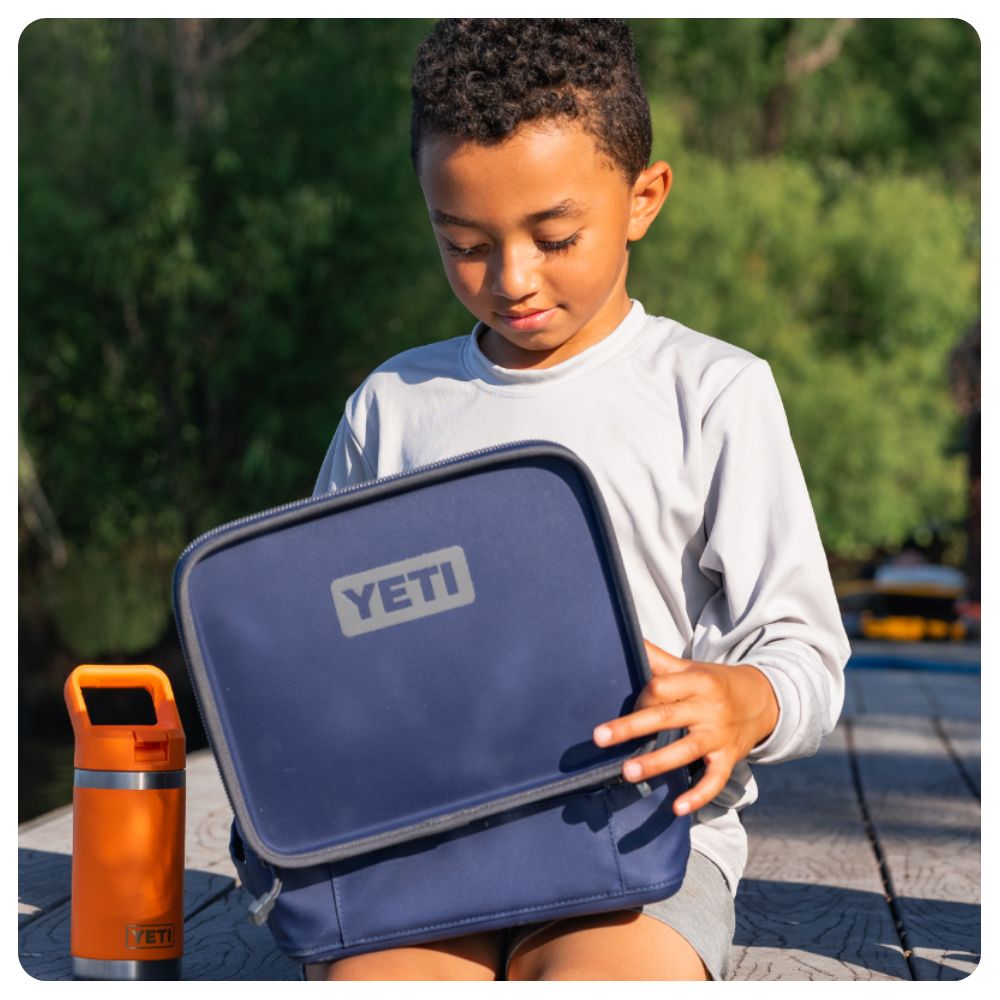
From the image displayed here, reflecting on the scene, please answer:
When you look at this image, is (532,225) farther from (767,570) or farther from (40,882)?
(40,882)

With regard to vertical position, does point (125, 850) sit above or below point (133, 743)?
below

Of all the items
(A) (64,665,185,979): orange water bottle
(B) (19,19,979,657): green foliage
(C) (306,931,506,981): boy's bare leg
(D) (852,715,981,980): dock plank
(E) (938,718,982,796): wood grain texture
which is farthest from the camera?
(B) (19,19,979,657): green foliage

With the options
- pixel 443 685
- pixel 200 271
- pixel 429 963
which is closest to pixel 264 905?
pixel 429 963

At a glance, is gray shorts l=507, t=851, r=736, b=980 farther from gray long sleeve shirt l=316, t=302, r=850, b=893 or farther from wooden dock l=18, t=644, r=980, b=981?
wooden dock l=18, t=644, r=980, b=981

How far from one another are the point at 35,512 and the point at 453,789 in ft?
36.3

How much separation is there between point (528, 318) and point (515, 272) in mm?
89

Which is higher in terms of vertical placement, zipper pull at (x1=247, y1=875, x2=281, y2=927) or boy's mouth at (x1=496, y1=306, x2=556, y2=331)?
boy's mouth at (x1=496, y1=306, x2=556, y2=331)

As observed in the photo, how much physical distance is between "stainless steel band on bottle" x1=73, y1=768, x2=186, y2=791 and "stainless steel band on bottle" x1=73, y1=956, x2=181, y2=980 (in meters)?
0.01

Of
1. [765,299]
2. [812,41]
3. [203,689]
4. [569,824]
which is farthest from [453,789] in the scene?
[812,41]

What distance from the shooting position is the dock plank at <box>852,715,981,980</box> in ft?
8.16

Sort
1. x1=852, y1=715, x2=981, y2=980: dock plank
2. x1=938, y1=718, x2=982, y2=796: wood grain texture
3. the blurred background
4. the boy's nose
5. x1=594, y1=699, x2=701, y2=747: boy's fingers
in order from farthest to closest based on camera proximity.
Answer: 1. the blurred background
2. x1=938, y1=718, x2=982, y2=796: wood grain texture
3. x1=852, y1=715, x2=981, y2=980: dock plank
4. the boy's nose
5. x1=594, y1=699, x2=701, y2=747: boy's fingers

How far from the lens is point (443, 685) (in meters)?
1.77

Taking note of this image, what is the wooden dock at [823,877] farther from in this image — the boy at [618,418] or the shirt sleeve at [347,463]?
the shirt sleeve at [347,463]

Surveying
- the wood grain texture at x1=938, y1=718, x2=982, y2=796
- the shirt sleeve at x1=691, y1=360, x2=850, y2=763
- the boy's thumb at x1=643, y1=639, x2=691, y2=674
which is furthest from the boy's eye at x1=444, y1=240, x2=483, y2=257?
the wood grain texture at x1=938, y1=718, x2=982, y2=796
